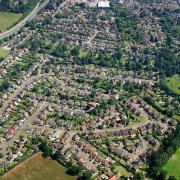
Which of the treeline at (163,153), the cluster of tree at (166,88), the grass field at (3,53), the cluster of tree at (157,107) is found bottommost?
the treeline at (163,153)

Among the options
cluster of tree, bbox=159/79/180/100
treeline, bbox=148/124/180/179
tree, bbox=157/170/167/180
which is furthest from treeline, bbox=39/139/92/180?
cluster of tree, bbox=159/79/180/100

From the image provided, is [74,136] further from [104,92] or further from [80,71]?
[80,71]

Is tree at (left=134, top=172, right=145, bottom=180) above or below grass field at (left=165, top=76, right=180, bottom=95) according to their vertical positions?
below

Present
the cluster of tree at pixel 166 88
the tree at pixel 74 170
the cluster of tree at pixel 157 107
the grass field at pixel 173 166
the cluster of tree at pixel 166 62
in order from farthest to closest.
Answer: the cluster of tree at pixel 166 62 → the cluster of tree at pixel 166 88 → the cluster of tree at pixel 157 107 → the grass field at pixel 173 166 → the tree at pixel 74 170

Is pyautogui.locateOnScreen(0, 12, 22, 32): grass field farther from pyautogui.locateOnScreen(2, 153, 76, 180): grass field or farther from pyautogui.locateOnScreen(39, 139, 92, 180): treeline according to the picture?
pyautogui.locateOnScreen(2, 153, 76, 180): grass field

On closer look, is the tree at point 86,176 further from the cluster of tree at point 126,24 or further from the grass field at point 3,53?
the cluster of tree at point 126,24

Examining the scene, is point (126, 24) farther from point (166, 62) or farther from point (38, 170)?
point (38, 170)

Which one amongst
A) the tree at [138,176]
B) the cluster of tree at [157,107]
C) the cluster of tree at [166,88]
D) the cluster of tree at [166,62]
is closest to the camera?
the tree at [138,176]

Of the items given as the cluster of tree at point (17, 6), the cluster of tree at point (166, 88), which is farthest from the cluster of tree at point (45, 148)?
the cluster of tree at point (17, 6)

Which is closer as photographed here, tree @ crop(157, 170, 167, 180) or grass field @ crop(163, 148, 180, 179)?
tree @ crop(157, 170, 167, 180)
